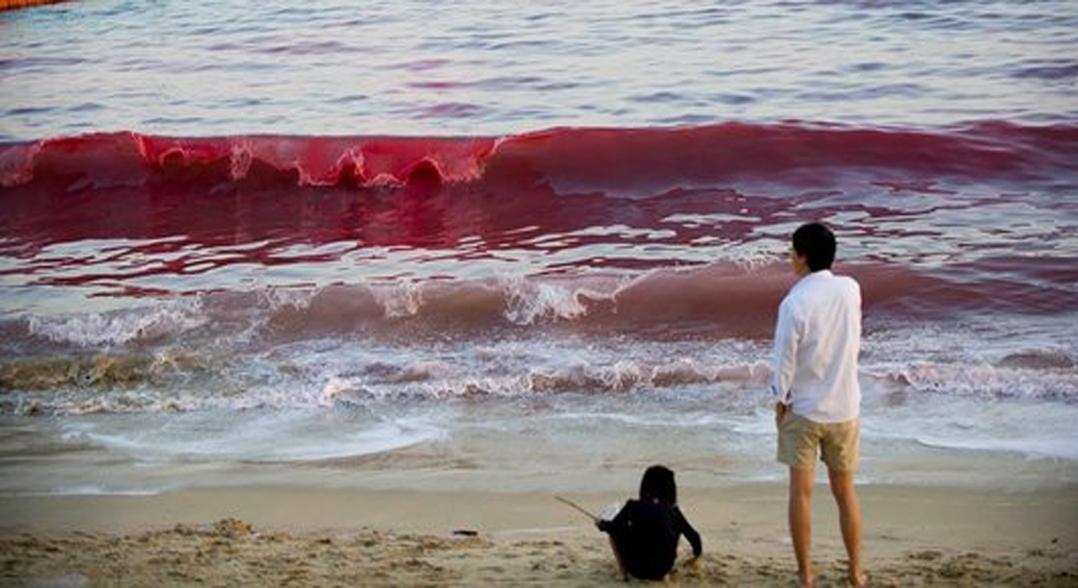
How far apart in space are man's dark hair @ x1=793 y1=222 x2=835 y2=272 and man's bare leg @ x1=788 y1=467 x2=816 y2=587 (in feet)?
2.28

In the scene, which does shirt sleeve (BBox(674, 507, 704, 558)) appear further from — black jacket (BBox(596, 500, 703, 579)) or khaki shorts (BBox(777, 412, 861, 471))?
khaki shorts (BBox(777, 412, 861, 471))

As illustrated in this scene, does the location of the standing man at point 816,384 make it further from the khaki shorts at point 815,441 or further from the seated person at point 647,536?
the seated person at point 647,536

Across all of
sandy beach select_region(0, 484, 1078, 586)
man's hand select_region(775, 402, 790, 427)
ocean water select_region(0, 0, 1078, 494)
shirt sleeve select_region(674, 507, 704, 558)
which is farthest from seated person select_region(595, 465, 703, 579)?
ocean water select_region(0, 0, 1078, 494)

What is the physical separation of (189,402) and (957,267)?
18.2 ft

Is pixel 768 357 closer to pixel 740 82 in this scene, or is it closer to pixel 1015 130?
pixel 1015 130

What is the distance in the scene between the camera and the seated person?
607cm

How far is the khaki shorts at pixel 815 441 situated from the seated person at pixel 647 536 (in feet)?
1.48

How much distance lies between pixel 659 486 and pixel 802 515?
0.53 metres

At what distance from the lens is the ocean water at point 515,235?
8.74 meters

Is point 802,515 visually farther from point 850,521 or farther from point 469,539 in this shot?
point 469,539

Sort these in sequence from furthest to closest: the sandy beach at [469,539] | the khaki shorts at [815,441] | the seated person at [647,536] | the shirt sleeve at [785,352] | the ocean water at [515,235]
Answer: the ocean water at [515,235]
the sandy beach at [469,539]
the seated person at [647,536]
the khaki shorts at [815,441]
the shirt sleeve at [785,352]

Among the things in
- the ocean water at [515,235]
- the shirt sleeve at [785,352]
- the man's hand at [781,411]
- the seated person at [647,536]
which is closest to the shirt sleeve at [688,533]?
the seated person at [647,536]

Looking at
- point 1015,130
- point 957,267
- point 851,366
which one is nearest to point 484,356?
point 957,267

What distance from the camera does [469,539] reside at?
22.6 feet
